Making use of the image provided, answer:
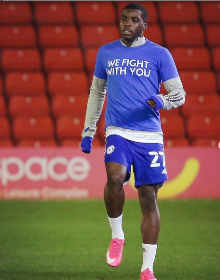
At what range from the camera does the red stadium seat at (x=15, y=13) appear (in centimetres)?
1388

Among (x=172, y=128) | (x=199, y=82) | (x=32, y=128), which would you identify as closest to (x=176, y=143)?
(x=172, y=128)

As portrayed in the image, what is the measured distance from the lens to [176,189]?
1099 cm

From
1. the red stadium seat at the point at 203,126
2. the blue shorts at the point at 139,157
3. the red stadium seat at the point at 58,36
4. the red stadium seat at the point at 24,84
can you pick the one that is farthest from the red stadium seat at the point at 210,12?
the blue shorts at the point at 139,157

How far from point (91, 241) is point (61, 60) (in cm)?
642

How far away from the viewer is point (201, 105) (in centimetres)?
1270

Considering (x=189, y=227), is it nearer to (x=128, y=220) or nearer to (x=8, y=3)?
(x=128, y=220)

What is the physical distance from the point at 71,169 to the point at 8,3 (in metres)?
4.68

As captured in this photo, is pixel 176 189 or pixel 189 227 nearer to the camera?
pixel 189 227

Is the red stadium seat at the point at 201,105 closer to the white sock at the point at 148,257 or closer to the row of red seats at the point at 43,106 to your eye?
the row of red seats at the point at 43,106

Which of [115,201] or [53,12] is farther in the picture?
[53,12]

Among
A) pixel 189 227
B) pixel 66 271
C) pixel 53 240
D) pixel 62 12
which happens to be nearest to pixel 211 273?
pixel 66 271

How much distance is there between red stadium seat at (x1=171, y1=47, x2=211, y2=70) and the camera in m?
13.5

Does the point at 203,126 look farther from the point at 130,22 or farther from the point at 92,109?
the point at 130,22

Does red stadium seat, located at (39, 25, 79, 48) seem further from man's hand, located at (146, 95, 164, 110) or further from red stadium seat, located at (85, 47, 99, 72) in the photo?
man's hand, located at (146, 95, 164, 110)
